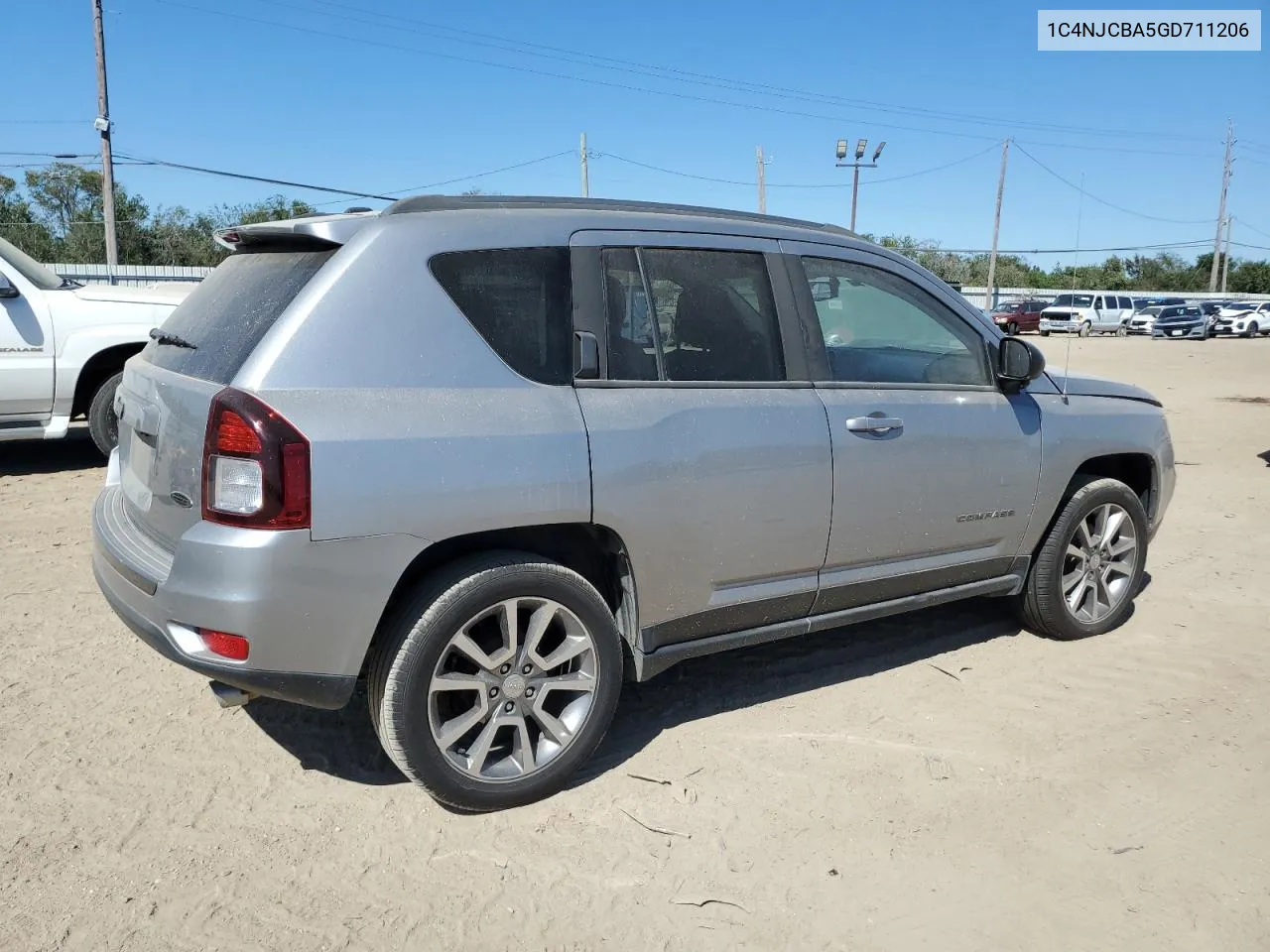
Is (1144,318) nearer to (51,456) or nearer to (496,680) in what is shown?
(51,456)

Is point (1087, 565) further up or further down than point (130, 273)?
further down

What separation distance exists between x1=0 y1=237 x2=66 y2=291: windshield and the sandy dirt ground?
3.93 m

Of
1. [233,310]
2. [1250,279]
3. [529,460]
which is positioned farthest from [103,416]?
[1250,279]

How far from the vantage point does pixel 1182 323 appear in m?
37.0

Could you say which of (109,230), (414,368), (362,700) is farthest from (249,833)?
(109,230)

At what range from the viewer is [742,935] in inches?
104

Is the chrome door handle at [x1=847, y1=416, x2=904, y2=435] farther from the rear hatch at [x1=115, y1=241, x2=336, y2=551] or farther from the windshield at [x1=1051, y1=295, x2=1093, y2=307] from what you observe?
the windshield at [x1=1051, y1=295, x2=1093, y2=307]

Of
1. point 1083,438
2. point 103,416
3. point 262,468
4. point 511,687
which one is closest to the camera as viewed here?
point 262,468

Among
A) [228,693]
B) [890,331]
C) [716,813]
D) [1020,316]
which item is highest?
[1020,316]

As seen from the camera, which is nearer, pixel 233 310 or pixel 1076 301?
pixel 233 310

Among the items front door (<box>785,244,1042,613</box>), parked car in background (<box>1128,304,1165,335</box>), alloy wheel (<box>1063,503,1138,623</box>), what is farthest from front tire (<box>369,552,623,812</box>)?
parked car in background (<box>1128,304,1165,335</box>)

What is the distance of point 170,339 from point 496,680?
165 centimetres

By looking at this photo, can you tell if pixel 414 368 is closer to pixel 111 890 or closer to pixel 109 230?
pixel 111 890

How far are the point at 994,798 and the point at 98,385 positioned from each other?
743 cm
